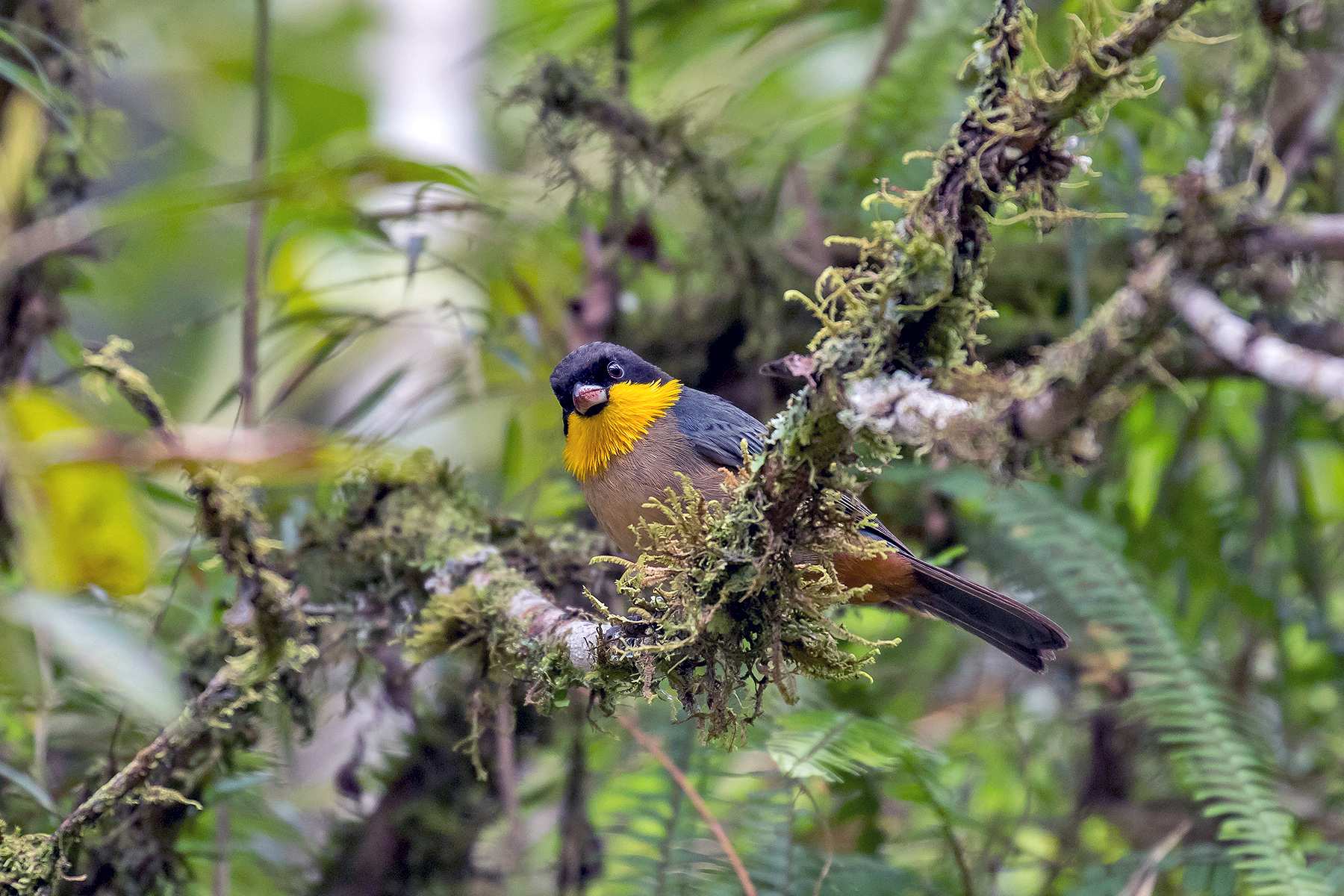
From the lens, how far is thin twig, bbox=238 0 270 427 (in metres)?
3.38

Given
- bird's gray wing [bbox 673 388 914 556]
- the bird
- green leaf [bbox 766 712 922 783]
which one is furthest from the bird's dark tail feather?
green leaf [bbox 766 712 922 783]

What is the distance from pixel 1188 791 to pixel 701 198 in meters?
Result: 3.05

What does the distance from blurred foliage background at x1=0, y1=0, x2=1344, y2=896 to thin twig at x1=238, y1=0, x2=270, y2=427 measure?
0.40ft

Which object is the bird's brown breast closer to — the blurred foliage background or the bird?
the bird

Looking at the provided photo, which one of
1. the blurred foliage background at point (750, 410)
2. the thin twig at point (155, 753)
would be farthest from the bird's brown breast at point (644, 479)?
the thin twig at point (155, 753)

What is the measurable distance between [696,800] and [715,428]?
1.16 metres

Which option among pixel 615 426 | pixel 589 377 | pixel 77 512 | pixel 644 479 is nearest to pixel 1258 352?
pixel 644 479

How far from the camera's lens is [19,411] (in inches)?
70.9

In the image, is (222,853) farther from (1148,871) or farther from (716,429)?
(1148,871)

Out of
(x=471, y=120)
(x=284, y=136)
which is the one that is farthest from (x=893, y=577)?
(x=284, y=136)

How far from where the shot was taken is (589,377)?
10.5 ft

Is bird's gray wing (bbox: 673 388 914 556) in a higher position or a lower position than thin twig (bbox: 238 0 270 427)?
lower

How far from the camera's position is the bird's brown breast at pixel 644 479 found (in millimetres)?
2906

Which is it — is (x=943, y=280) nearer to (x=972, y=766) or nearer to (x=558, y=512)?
(x=558, y=512)
